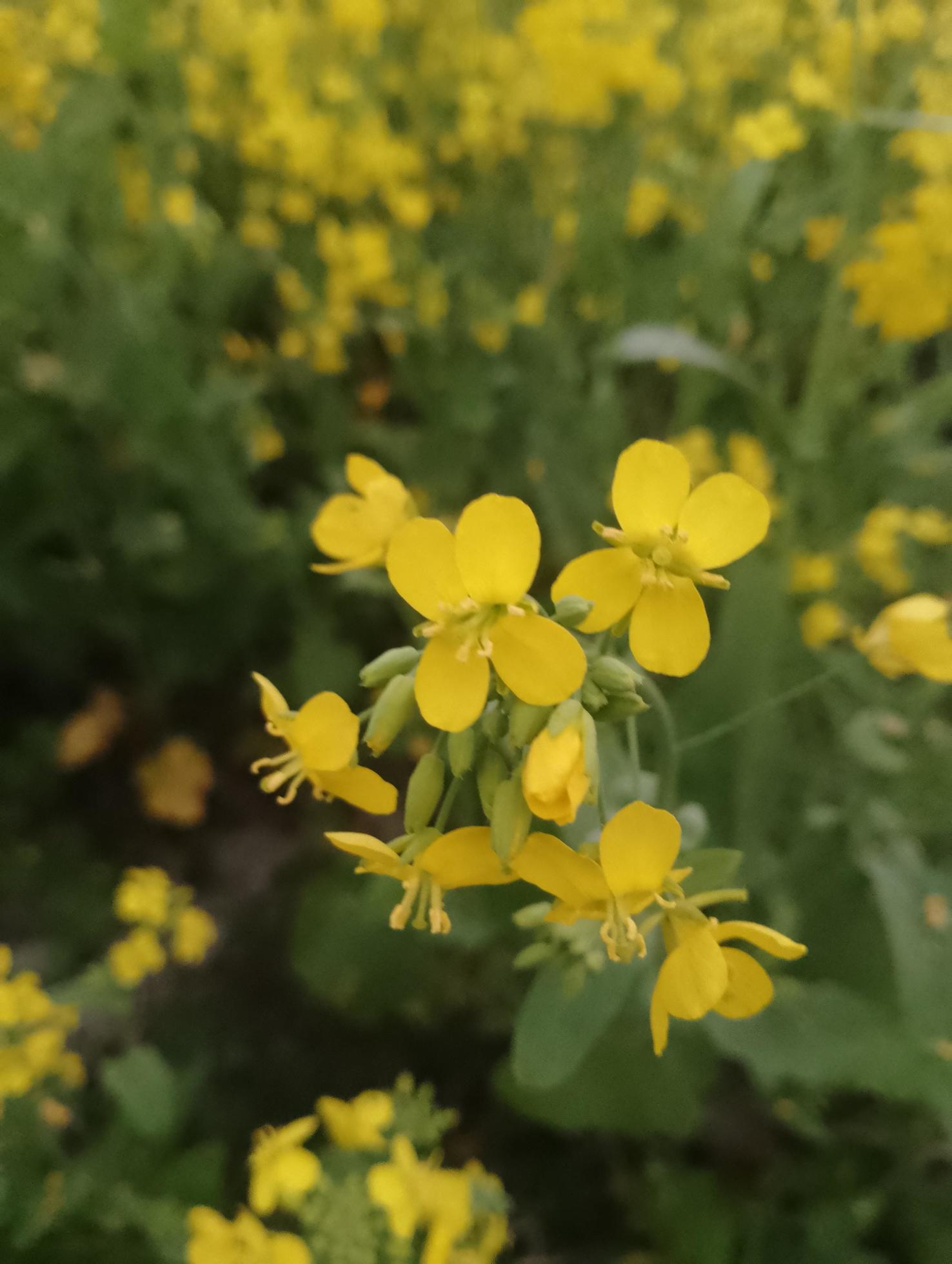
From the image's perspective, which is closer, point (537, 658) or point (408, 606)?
point (537, 658)

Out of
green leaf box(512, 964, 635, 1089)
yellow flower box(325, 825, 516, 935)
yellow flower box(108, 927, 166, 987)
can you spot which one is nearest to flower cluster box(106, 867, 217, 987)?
yellow flower box(108, 927, 166, 987)

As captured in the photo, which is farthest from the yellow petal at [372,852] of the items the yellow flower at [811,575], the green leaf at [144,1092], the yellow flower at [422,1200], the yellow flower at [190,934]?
the yellow flower at [811,575]

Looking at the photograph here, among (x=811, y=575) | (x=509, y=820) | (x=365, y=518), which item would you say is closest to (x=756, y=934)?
(x=509, y=820)

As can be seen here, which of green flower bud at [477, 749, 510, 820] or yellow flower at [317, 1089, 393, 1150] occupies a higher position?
green flower bud at [477, 749, 510, 820]

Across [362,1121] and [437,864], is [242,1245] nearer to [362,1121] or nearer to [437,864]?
[362,1121]

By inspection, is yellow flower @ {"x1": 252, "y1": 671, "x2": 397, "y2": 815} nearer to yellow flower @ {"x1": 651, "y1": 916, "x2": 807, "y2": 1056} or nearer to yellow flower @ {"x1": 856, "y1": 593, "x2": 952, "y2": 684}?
yellow flower @ {"x1": 651, "y1": 916, "x2": 807, "y2": 1056}

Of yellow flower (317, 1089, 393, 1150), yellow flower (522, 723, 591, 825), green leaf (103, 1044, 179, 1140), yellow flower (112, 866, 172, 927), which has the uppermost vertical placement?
yellow flower (522, 723, 591, 825)

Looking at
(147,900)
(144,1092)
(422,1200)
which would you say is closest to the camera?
(422,1200)
